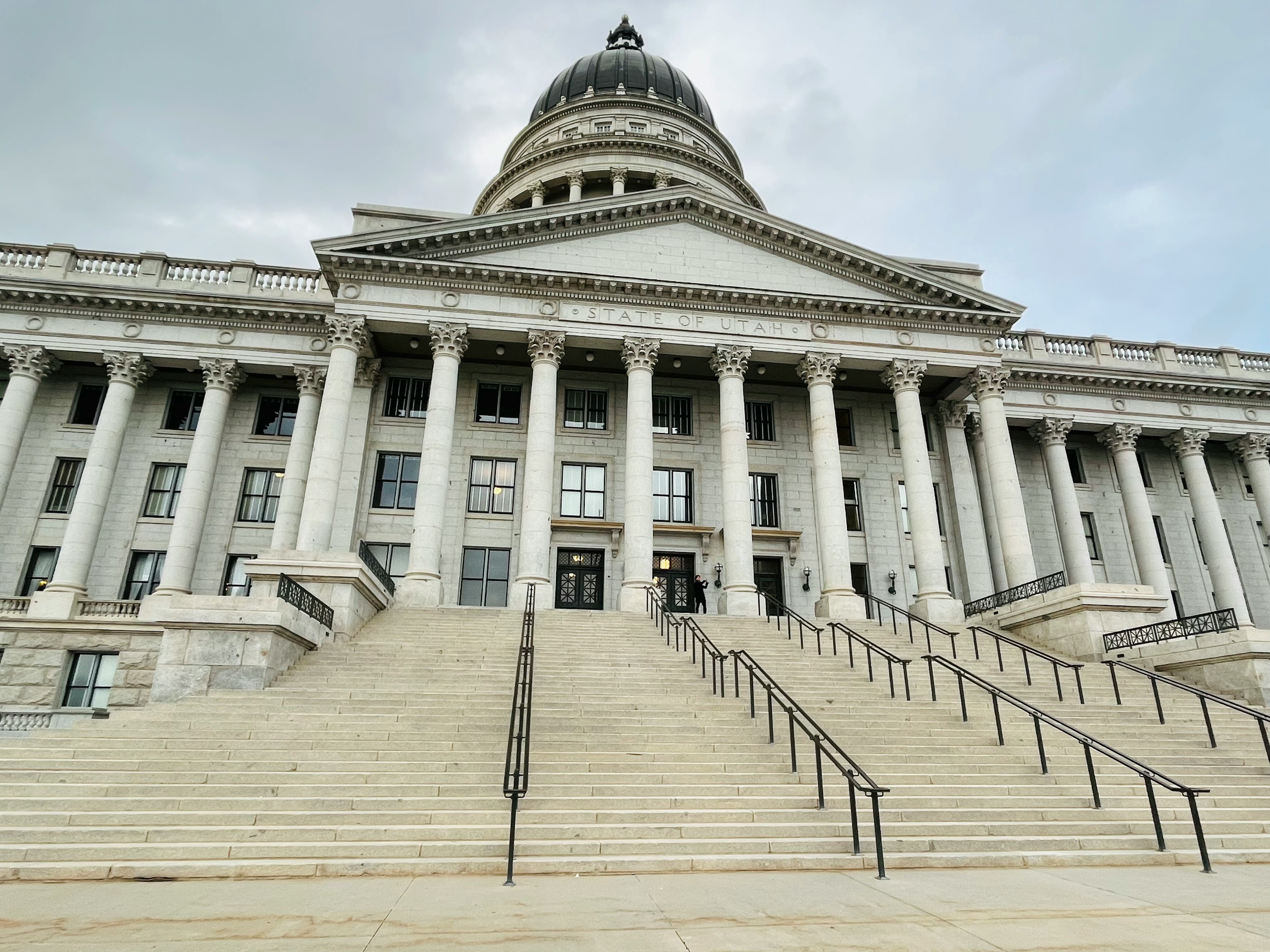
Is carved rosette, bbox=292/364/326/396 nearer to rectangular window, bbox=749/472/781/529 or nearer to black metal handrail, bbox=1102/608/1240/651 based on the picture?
rectangular window, bbox=749/472/781/529

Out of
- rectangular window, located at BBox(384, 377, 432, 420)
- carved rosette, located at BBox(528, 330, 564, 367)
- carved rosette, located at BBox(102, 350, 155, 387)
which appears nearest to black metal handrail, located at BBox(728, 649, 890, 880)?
carved rosette, located at BBox(528, 330, 564, 367)

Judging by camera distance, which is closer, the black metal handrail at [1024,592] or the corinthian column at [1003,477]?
the black metal handrail at [1024,592]

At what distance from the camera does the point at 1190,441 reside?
32375 mm

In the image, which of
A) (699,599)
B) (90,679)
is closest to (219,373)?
(90,679)

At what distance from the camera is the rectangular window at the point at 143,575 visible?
85.8 feet

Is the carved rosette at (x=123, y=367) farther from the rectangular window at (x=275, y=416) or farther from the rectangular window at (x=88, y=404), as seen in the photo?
the rectangular window at (x=275, y=416)

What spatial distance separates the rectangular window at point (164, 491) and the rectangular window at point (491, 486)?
1034cm

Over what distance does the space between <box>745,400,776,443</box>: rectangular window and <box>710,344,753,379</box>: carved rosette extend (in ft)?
13.9

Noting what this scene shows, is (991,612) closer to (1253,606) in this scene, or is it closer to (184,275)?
(1253,606)

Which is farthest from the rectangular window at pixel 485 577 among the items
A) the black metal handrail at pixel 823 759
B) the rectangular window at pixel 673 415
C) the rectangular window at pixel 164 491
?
the black metal handrail at pixel 823 759

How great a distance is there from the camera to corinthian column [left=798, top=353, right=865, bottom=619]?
24406 mm

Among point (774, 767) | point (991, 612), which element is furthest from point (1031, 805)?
point (991, 612)

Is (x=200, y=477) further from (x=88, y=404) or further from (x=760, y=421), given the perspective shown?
(x=760, y=421)

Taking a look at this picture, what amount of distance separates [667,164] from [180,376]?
99.7ft
